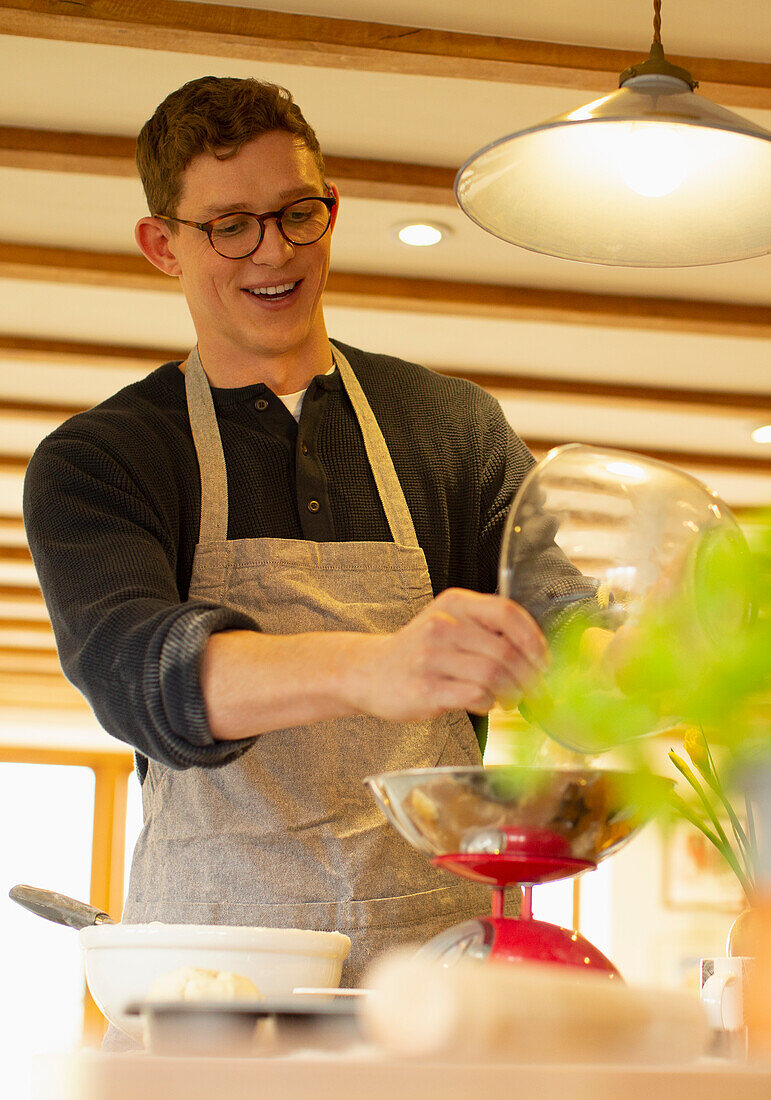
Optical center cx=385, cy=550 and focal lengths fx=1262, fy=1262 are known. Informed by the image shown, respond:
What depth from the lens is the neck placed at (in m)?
1.71

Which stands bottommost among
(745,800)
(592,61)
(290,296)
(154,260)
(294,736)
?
(745,800)

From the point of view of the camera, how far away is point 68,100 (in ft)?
10.4

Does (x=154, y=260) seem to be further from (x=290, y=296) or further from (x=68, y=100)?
(x=68, y=100)

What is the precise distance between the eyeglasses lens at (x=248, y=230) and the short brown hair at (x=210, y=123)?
0.08 metres

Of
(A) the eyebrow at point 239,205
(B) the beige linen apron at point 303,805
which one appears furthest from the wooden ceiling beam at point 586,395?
(B) the beige linen apron at point 303,805

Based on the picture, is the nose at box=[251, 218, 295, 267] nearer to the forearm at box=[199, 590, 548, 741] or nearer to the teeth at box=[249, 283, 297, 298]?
the teeth at box=[249, 283, 297, 298]

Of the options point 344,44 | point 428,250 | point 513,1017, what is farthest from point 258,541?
point 428,250

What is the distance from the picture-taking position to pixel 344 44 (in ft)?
9.03

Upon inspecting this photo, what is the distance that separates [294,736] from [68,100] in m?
2.27

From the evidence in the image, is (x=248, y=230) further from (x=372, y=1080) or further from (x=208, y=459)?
(x=372, y=1080)

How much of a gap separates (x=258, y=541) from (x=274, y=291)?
339 millimetres

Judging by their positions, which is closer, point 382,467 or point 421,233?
point 382,467

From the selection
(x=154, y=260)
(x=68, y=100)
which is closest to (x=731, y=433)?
(x=68, y=100)

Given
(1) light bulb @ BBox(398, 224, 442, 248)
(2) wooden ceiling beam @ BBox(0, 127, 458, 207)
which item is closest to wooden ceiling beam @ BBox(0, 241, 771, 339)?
(1) light bulb @ BBox(398, 224, 442, 248)
